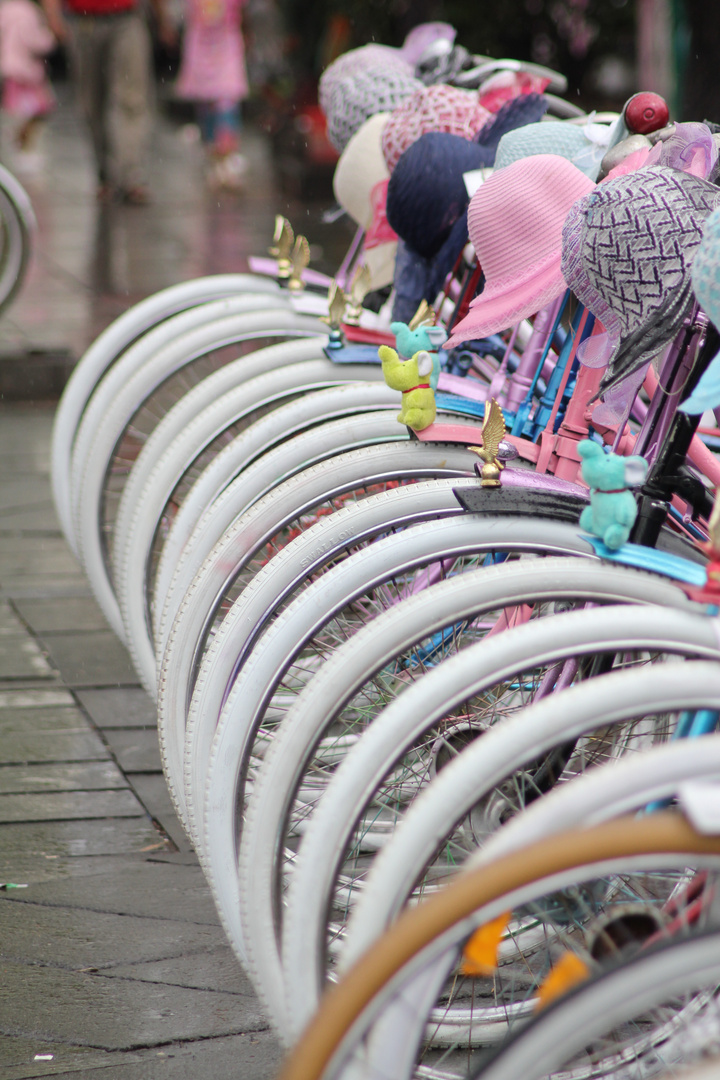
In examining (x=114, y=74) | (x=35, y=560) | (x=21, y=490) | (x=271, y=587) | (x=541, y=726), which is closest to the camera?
(x=541, y=726)

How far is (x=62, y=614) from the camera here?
385cm

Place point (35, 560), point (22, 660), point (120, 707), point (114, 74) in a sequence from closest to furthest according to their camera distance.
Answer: point (120, 707) < point (22, 660) < point (35, 560) < point (114, 74)

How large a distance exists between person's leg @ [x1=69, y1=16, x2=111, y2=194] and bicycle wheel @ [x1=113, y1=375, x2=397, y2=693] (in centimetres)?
692

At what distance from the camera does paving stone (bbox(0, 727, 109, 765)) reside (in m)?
3.02

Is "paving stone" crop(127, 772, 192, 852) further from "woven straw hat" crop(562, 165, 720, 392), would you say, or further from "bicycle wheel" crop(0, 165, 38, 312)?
"bicycle wheel" crop(0, 165, 38, 312)

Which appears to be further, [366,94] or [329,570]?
[366,94]

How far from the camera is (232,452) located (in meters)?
2.55

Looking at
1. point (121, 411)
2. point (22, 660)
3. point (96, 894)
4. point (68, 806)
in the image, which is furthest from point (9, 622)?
point (96, 894)

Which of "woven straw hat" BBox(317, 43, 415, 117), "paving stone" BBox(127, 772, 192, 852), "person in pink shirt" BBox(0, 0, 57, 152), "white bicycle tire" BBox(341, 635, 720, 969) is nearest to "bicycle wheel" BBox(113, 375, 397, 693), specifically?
"paving stone" BBox(127, 772, 192, 852)

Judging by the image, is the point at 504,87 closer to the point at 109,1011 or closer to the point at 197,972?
the point at 197,972

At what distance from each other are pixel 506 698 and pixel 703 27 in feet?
17.2

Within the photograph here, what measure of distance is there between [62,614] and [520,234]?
2.16 meters

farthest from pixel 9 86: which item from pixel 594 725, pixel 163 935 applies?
pixel 594 725

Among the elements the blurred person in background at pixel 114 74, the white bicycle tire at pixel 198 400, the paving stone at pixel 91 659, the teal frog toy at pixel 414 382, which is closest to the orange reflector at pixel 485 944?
the teal frog toy at pixel 414 382
